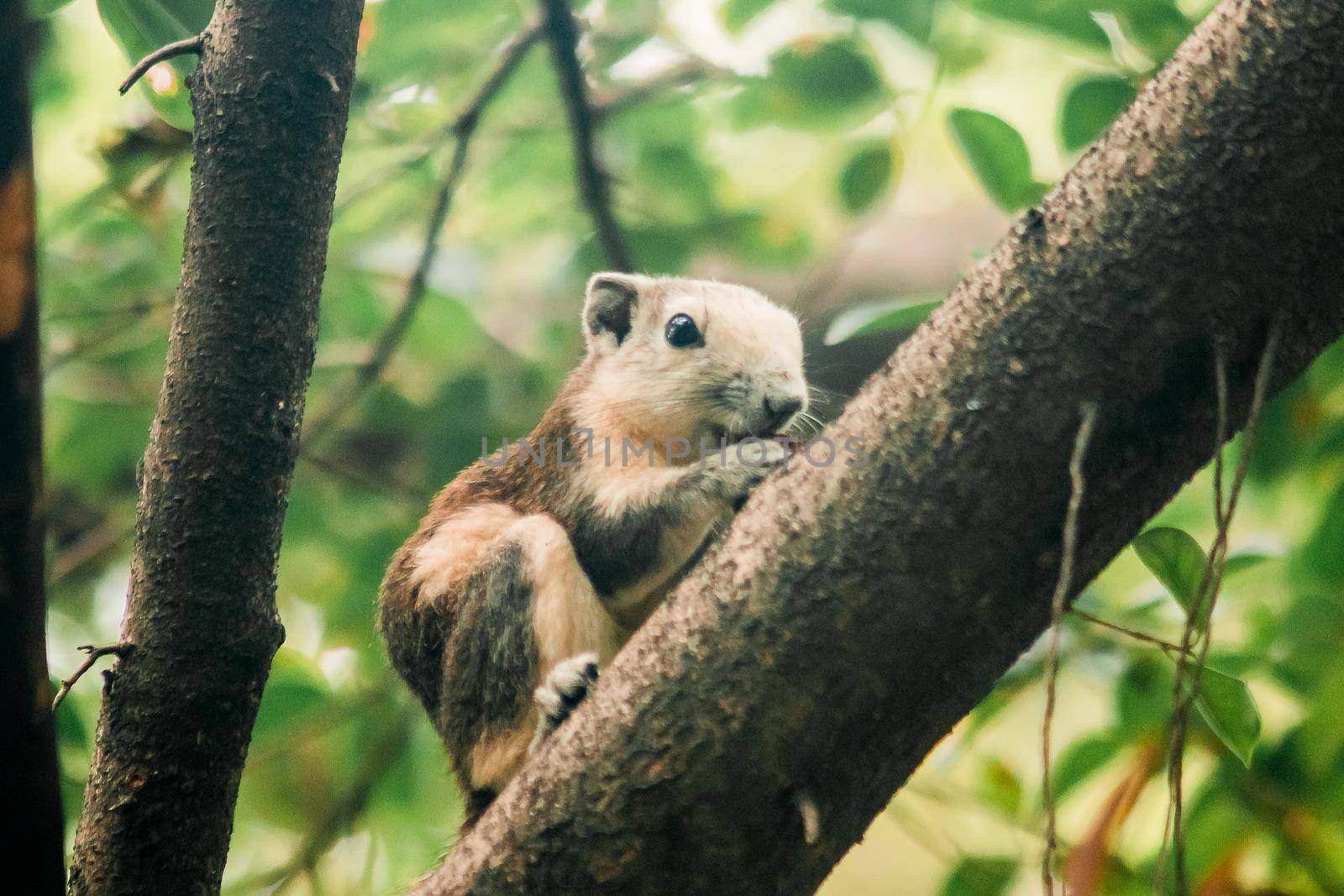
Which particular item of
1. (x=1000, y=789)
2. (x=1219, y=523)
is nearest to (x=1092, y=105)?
(x=1219, y=523)

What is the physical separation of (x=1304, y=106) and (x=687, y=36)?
2955 mm

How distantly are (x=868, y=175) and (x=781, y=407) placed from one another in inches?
42.5

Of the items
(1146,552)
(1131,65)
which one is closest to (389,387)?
(1131,65)

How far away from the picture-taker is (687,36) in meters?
4.33

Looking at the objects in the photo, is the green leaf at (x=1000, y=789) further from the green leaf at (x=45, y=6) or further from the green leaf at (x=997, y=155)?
the green leaf at (x=45, y=6)

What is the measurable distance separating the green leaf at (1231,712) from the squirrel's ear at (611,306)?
2.14 meters

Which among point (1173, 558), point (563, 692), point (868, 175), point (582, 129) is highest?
point (582, 129)

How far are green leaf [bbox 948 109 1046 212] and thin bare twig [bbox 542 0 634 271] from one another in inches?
58.9

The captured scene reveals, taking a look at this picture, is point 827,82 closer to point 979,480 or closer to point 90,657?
point 979,480

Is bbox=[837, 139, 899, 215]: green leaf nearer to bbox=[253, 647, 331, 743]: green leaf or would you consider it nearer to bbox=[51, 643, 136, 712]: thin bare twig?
bbox=[253, 647, 331, 743]: green leaf

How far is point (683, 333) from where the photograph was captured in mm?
3480

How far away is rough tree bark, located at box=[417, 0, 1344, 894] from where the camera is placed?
1.73 m

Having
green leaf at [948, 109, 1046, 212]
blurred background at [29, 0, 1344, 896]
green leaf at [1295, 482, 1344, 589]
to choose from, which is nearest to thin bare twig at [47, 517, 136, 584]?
blurred background at [29, 0, 1344, 896]

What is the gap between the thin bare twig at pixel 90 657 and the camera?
2164 mm
